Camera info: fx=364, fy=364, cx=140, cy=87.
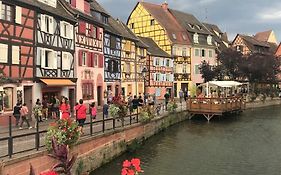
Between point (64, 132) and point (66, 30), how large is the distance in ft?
52.8

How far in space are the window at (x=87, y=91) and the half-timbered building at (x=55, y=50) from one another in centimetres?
180

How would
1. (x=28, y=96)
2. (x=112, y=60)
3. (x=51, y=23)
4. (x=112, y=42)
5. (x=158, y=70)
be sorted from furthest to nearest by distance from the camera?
(x=158, y=70) → (x=112, y=60) → (x=112, y=42) → (x=51, y=23) → (x=28, y=96)

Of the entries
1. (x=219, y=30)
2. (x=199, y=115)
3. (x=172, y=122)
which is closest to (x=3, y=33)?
(x=172, y=122)

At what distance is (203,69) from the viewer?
5872 centimetres

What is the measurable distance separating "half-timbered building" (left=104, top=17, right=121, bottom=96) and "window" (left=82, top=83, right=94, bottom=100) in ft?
7.83

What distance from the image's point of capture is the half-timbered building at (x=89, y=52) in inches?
1195

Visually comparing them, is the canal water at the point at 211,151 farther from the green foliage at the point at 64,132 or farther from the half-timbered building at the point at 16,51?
the half-timbered building at the point at 16,51

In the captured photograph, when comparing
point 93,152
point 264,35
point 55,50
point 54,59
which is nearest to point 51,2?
point 55,50

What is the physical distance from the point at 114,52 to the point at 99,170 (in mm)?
23501

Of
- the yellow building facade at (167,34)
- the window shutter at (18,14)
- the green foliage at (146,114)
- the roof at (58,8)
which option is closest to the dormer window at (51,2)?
the roof at (58,8)

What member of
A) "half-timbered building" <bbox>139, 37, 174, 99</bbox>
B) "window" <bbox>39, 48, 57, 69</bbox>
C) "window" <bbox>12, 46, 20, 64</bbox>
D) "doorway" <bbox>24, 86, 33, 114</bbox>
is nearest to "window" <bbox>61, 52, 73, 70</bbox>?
"window" <bbox>39, 48, 57, 69</bbox>

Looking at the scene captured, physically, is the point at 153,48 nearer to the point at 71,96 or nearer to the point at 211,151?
the point at 71,96

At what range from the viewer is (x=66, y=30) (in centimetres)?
2794

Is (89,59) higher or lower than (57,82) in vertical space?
higher
